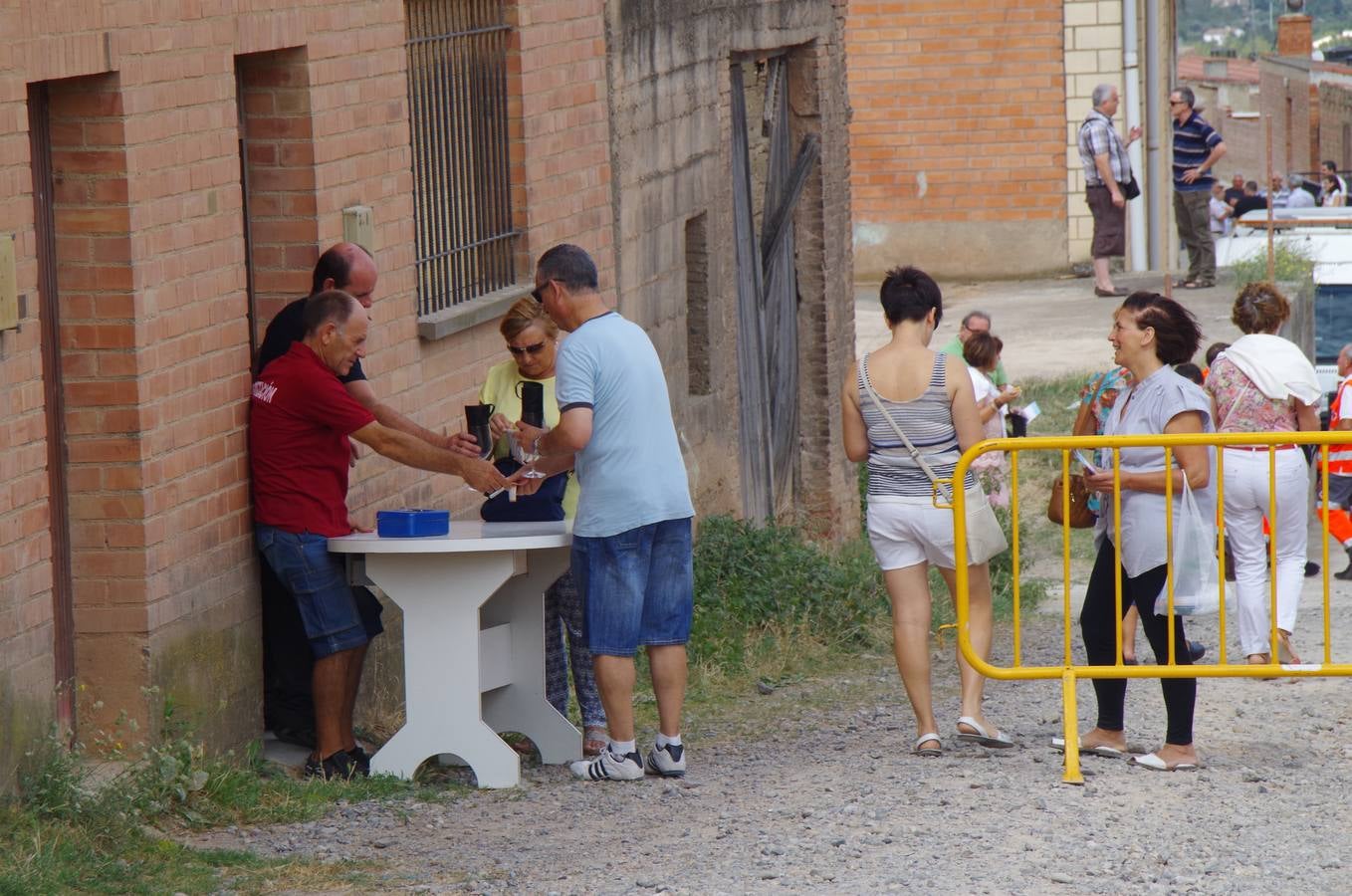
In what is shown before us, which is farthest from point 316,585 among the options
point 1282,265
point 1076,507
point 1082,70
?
point 1082,70

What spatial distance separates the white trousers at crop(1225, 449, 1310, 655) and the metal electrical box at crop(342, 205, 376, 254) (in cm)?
375

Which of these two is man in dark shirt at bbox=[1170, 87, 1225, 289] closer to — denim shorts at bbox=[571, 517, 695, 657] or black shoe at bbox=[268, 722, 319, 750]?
denim shorts at bbox=[571, 517, 695, 657]

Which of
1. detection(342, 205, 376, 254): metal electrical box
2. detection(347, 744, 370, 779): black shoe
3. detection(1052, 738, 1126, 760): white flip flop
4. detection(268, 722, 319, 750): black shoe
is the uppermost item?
detection(342, 205, 376, 254): metal electrical box

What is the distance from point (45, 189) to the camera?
19.4ft

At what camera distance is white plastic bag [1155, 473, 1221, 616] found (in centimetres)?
673

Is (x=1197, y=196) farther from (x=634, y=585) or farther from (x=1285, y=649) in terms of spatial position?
(x=634, y=585)

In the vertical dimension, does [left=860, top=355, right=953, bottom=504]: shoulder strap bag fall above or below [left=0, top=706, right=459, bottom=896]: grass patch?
above

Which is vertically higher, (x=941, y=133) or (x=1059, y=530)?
(x=941, y=133)

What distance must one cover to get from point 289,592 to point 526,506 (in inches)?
35.2

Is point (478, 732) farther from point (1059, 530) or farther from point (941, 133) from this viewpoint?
point (941, 133)

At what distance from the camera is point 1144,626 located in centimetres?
689

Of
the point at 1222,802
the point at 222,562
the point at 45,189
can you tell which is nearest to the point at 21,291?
the point at 45,189

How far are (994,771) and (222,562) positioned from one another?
266 cm

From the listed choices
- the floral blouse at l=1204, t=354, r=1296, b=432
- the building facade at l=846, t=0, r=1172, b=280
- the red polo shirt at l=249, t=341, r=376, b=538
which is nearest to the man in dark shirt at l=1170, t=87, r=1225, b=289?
the building facade at l=846, t=0, r=1172, b=280
